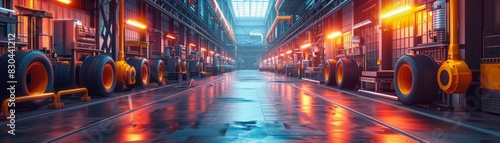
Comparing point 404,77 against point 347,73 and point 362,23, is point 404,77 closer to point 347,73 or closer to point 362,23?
point 347,73

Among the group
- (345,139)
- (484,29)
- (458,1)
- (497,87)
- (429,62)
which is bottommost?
(345,139)

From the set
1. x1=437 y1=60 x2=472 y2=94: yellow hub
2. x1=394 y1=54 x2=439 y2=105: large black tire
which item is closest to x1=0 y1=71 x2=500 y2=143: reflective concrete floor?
x1=394 y1=54 x2=439 y2=105: large black tire

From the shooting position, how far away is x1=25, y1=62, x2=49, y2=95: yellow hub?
1020 cm

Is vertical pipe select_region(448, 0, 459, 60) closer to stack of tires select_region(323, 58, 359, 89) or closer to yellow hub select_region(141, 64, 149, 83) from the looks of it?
stack of tires select_region(323, 58, 359, 89)

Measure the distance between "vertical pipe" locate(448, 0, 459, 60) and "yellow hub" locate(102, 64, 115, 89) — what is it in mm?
12142

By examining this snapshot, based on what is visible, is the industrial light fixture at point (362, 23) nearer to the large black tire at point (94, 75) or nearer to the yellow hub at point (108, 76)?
the yellow hub at point (108, 76)

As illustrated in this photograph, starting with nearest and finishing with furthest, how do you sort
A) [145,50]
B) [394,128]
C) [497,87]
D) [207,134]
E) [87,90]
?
1. [207,134]
2. [394,128]
3. [497,87]
4. [87,90]
5. [145,50]

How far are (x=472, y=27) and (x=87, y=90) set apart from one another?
1255 centimetres

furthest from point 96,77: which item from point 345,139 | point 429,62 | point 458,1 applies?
point 458,1

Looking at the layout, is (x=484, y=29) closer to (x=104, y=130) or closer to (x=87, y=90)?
(x=104, y=130)

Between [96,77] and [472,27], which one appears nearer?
[472,27]

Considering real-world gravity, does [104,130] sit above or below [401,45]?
below

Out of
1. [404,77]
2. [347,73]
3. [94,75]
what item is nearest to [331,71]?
[347,73]

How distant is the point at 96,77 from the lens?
42.2ft
